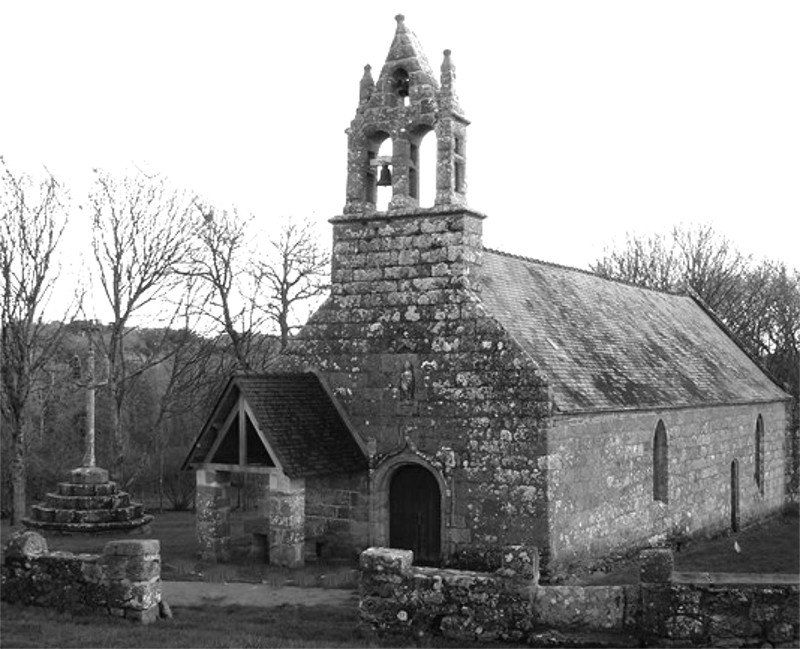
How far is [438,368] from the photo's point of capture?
17000 mm

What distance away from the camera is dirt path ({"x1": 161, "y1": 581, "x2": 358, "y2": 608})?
45.3ft

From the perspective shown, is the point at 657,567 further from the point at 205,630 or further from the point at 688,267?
the point at 688,267

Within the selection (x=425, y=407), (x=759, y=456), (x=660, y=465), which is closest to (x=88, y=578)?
(x=425, y=407)

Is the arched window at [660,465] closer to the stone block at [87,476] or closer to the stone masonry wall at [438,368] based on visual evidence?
the stone masonry wall at [438,368]

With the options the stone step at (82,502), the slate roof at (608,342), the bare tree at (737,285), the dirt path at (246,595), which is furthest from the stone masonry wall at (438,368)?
the bare tree at (737,285)

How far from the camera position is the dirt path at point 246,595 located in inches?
543

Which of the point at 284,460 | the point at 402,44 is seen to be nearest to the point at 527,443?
the point at 284,460

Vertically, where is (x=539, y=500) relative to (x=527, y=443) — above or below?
below

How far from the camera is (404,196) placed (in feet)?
58.6

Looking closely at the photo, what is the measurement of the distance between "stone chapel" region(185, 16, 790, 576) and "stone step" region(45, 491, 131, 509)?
580cm

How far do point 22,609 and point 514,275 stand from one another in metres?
11.8

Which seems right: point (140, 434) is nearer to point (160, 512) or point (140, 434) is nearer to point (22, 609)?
point (160, 512)

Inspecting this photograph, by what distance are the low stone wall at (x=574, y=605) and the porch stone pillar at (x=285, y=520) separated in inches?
211

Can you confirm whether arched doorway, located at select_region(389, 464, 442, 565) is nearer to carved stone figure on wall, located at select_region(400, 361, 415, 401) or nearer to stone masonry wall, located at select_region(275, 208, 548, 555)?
stone masonry wall, located at select_region(275, 208, 548, 555)
